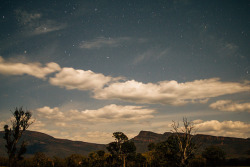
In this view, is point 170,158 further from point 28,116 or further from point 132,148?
point 28,116

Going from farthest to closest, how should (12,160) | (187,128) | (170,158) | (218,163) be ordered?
(218,163) < (170,158) < (12,160) < (187,128)

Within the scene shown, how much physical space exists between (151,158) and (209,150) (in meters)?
34.1

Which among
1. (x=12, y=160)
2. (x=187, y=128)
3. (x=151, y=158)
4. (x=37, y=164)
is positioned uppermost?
(x=187, y=128)

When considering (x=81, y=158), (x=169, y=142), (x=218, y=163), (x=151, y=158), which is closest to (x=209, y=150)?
(x=218, y=163)

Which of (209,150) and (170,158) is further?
(209,150)

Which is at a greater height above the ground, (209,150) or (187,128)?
(187,128)

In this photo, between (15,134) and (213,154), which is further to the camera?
(213,154)

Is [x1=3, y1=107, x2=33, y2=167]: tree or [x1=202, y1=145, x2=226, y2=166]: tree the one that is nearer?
[x1=3, y1=107, x2=33, y2=167]: tree

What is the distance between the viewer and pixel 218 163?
239ft

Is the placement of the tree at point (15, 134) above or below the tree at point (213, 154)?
above

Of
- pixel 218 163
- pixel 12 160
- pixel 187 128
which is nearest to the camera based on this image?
pixel 187 128

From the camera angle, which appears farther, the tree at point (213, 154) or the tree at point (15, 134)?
the tree at point (213, 154)

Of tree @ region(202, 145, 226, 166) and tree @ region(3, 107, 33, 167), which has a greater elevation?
tree @ region(3, 107, 33, 167)

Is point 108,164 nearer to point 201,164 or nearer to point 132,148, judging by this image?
point 132,148
